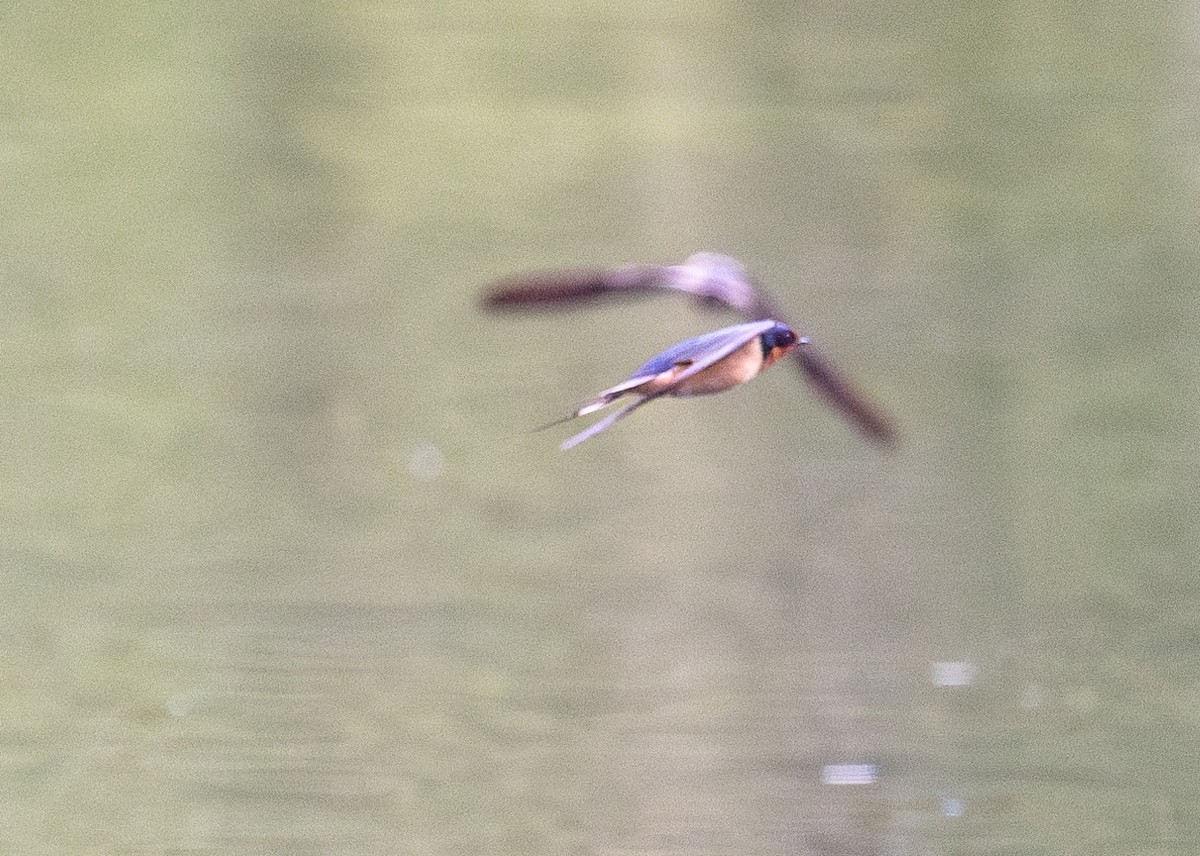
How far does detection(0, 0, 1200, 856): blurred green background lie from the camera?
51 centimetres

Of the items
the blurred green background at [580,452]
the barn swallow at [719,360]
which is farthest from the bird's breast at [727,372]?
the blurred green background at [580,452]

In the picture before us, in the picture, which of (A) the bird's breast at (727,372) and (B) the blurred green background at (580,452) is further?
(B) the blurred green background at (580,452)

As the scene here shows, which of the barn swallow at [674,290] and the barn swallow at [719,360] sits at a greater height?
the barn swallow at [674,290]

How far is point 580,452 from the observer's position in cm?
89

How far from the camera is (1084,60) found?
1721 mm

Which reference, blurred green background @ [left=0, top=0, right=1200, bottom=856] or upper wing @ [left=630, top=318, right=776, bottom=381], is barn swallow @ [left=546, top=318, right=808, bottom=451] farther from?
blurred green background @ [left=0, top=0, right=1200, bottom=856]

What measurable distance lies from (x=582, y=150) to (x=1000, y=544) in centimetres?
80

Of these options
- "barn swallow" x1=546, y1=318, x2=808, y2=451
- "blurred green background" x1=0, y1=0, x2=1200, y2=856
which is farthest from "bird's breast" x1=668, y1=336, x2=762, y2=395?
"blurred green background" x1=0, y1=0, x2=1200, y2=856

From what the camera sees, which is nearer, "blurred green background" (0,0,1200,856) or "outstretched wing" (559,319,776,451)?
"outstretched wing" (559,319,776,451)

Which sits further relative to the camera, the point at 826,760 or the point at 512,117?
the point at 512,117

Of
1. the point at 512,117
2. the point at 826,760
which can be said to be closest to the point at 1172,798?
the point at 826,760

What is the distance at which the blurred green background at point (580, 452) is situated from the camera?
1.67 feet

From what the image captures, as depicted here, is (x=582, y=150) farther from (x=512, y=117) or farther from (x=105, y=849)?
(x=105, y=849)

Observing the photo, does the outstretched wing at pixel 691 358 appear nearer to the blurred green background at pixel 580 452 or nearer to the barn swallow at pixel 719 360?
the barn swallow at pixel 719 360
